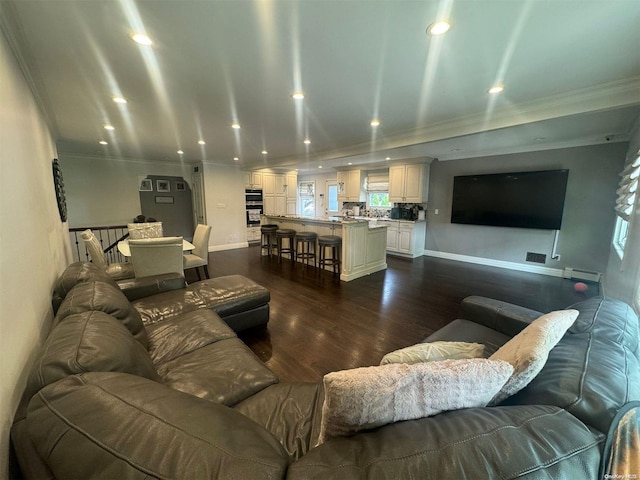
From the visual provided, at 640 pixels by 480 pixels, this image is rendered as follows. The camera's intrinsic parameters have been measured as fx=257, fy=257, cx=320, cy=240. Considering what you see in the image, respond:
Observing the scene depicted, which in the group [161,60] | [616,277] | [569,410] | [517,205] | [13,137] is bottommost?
[616,277]

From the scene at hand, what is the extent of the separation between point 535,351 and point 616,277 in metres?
3.74

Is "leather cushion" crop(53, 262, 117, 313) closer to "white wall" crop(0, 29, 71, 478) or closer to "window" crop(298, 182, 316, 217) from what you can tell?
"white wall" crop(0, 29, 71, 478)

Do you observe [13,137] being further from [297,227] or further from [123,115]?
[297,227]

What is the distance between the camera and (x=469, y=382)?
765 mm

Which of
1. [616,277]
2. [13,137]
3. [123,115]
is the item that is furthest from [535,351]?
[123,115]

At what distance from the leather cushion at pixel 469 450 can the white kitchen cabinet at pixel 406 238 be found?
226 inches

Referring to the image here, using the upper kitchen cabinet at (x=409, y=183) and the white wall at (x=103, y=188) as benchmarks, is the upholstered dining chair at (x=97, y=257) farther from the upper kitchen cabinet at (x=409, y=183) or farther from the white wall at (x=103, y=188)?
Result: the upper kitchen cabinet at (x=409, y=183)

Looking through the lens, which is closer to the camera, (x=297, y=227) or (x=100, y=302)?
(x=100, y=302)

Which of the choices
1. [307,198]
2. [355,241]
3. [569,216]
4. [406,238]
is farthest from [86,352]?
[307,198]

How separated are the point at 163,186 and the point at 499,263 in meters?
8.81

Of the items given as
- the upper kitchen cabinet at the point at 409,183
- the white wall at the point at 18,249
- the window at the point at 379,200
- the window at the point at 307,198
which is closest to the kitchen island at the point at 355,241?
the upper kitchen cabinet at the point at 409,183

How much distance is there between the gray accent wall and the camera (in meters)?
4.23

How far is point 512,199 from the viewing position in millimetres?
5078

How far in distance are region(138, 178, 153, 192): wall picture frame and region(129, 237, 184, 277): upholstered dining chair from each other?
5.14 m
